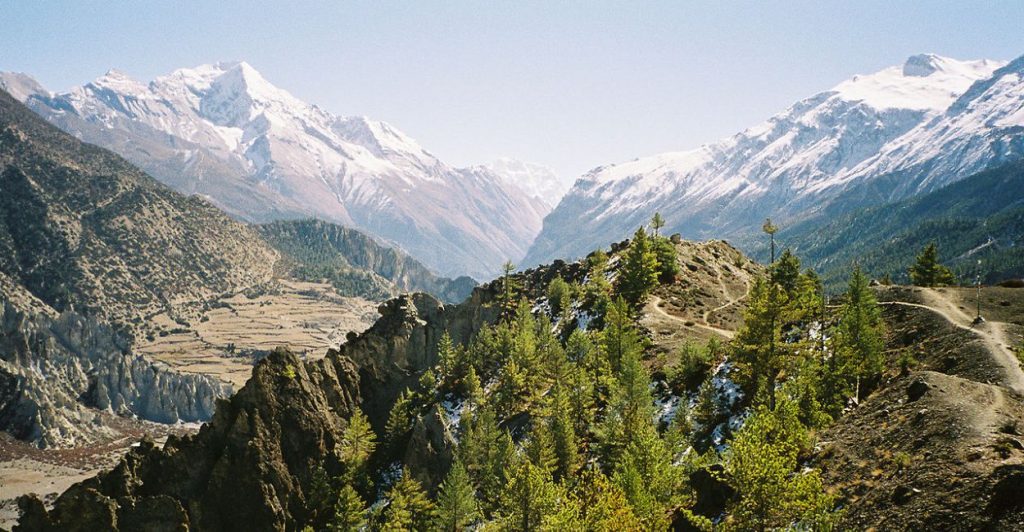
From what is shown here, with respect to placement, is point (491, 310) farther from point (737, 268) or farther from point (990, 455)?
point (990, 455)

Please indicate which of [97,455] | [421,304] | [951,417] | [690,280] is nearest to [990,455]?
[951,417]

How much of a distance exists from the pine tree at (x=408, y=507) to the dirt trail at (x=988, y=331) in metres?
56.8

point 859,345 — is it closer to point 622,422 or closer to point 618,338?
point 622,422

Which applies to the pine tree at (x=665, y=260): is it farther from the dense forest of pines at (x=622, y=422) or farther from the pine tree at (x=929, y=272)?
the pine tree at (x=929, y=272)

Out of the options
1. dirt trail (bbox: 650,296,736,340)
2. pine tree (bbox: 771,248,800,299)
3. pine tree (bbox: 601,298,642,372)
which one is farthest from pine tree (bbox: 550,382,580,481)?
pine tree (bbox: 771,248,800,299)

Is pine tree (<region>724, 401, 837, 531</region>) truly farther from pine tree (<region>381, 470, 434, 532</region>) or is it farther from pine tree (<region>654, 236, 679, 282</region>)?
pine tree (<region>654, 236, 679, 282</region>)

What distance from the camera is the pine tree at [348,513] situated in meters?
73.2

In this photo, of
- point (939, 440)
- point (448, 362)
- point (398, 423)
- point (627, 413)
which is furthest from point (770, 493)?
point (448, 362)

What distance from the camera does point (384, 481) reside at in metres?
86.2

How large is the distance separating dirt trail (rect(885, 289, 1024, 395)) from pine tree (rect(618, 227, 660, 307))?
39.7 m

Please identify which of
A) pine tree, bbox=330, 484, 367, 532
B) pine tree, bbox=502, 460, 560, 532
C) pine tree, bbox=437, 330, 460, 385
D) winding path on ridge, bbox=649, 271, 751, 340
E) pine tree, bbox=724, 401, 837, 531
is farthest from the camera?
pine tree, bbox=437, 330, 460, 385

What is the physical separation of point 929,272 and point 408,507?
8817 cm

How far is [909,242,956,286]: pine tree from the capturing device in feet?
332

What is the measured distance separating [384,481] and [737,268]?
90.1 m
